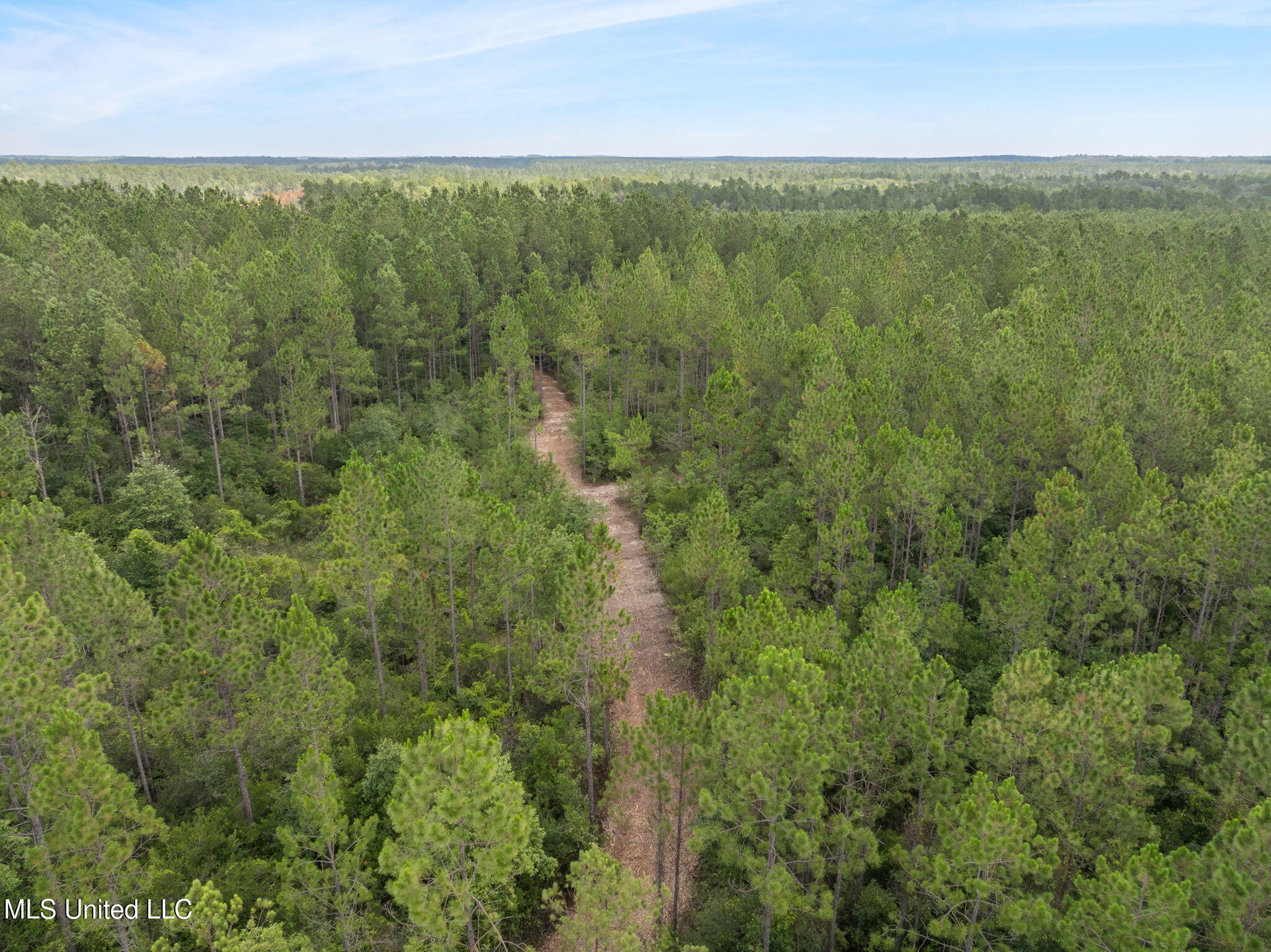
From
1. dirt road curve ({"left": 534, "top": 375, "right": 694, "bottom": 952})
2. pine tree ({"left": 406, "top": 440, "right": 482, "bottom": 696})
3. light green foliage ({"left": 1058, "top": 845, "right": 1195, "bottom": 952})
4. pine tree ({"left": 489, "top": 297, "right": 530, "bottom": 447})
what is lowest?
dirt road curve ({"left": 534, "top": 375, "right": 694, "bottom": 952})

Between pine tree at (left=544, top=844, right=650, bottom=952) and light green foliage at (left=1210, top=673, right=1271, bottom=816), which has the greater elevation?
light green foliage at (left=1210, top=673, right=1271, bottom=816)

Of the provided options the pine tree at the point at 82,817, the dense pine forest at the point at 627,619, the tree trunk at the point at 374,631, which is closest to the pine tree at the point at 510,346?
the dense pine forest at the point at 627,619

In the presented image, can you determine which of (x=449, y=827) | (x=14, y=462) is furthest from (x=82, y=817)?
(x=14, y=462)

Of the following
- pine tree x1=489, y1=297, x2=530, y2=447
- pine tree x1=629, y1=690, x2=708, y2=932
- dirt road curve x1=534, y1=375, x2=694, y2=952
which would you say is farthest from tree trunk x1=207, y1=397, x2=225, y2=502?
pine tree x1=629, y1=690, x2=708, y2=932

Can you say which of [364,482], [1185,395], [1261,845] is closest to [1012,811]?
[1261,845]

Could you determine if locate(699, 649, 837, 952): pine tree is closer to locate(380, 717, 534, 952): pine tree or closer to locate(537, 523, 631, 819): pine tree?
locate(380, 717, 534, 952): pine tree

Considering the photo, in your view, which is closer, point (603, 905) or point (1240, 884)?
point (1240, 884)

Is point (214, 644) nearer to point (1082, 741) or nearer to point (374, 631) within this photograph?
point (374, 631)

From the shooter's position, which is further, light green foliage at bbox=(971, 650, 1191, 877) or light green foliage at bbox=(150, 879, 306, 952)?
light green foliage at bbox=(971, 650, 1191, 877)
